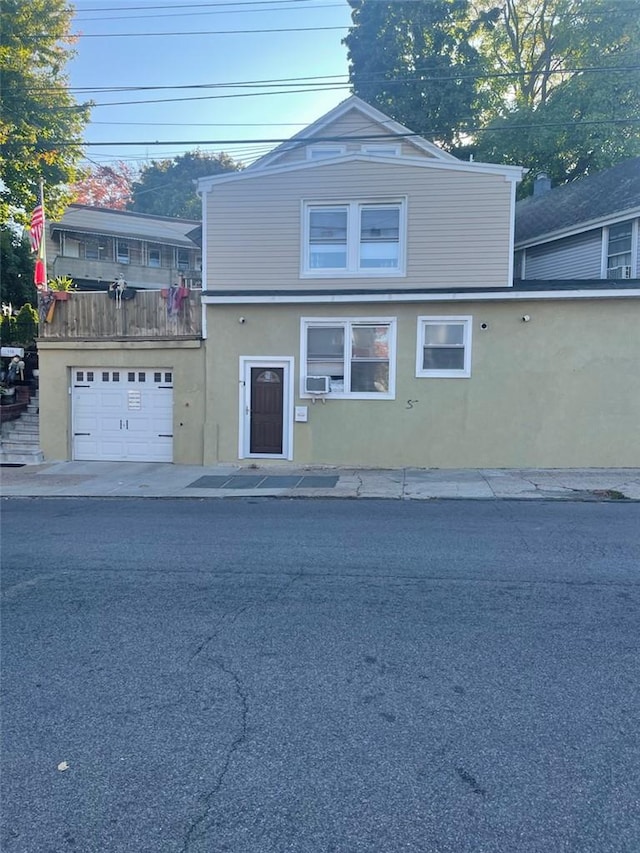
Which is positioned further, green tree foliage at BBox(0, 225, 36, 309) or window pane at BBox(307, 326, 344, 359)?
green tree foliage at BBox(0, 225, 36, 309)

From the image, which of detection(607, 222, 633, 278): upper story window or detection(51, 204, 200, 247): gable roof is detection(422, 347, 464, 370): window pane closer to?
detection(607, 222, 633, 278): upper story window

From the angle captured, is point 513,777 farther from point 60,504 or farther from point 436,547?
point 60,504

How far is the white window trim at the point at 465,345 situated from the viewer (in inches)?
505

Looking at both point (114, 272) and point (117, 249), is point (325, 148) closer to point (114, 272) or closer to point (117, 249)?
point (114, 272)

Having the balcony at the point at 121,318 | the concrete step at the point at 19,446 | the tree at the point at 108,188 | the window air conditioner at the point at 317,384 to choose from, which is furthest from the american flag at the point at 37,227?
the tree at the point at 108,188

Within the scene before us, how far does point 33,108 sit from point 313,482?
18.1 meters

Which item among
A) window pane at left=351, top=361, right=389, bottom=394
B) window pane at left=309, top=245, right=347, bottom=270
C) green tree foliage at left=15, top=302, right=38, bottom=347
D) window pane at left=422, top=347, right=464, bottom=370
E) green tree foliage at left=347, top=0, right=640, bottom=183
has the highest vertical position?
green tree foliage at left=347, top=0, right=640, bottom=183

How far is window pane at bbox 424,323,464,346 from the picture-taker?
12.9m

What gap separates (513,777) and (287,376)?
1119cm

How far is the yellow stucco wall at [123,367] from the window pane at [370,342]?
3.62 metres

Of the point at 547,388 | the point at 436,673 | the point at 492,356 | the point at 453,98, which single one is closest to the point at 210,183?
the point at 492,356

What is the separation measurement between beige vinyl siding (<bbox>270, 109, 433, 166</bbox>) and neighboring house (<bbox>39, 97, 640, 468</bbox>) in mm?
2635

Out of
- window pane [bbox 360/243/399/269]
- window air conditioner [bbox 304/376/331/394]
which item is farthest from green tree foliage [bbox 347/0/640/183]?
window air conditioner [bbox 304/376/331/394]

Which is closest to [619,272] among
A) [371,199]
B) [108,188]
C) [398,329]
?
[398,329]
